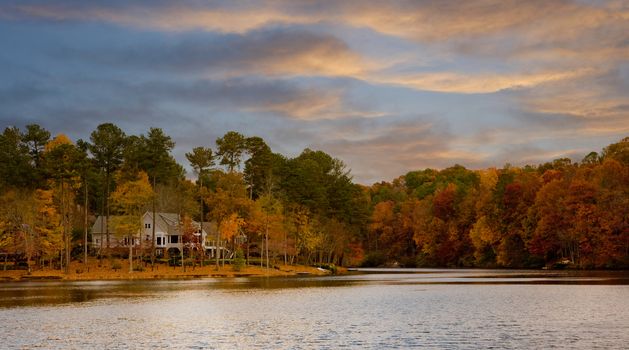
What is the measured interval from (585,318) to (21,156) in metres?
96.3

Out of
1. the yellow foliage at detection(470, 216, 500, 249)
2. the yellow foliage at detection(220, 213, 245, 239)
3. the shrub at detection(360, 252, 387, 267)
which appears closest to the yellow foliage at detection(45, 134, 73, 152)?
the yellow foliage at detection(220, 213, 245, 239)

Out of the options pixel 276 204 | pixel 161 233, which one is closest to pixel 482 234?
pixel 276 204

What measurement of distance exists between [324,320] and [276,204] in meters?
80.5

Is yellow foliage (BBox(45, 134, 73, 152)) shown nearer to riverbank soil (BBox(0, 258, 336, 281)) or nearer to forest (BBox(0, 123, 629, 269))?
forest (BBox(0, 123, 629, 269))

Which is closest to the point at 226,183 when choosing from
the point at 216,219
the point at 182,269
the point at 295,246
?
the point at 216,219

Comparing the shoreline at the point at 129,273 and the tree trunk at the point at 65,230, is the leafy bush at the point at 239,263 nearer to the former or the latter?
the shoreline at the point at 129,273

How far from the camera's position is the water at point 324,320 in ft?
113

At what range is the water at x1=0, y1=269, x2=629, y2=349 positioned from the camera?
113 ft

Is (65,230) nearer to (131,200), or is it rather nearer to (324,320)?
(131,200)

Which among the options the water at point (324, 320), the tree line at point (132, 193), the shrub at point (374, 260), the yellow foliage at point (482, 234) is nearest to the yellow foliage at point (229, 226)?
the tree line at point (132, 193)

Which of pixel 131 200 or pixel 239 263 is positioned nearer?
pixel 131 200

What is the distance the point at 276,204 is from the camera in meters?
124

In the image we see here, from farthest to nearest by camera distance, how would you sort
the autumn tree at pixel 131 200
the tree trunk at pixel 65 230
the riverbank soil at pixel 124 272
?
the autumn tree at pixel 131 200
the riverbank soil at pixel 124 272
the tree trunk at pixel 65 230

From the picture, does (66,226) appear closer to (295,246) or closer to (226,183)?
(226,183)
